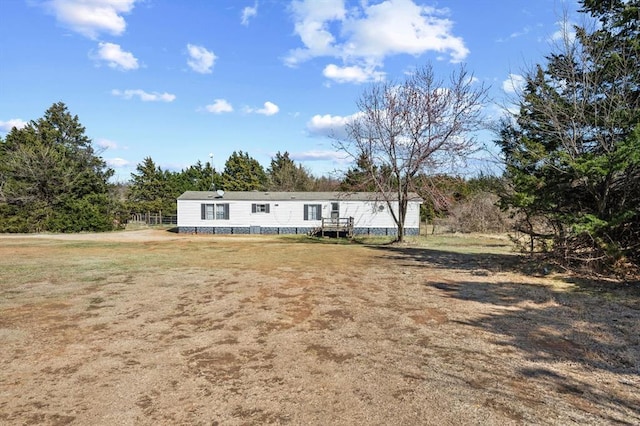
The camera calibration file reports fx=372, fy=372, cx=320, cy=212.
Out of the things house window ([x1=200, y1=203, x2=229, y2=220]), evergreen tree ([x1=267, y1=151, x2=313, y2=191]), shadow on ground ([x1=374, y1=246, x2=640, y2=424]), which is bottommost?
shadow on ground ([x1=374, y1=246, x2=640, y2=424])

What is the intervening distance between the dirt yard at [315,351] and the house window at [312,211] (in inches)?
640

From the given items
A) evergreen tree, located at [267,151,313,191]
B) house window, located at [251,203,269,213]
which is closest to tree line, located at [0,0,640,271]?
house window, located at [251,203,269,213]

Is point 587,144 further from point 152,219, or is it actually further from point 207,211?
point 152,219

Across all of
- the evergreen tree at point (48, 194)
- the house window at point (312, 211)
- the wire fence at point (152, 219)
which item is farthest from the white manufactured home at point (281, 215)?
the wire fence at point (152, 219)

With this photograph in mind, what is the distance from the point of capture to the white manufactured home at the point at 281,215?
24.4m

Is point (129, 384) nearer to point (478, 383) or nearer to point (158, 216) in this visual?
point (478, 383)

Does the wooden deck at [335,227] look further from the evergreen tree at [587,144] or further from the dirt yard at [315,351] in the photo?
the dirt yard at [315,351]

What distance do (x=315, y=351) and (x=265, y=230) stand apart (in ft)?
68.3

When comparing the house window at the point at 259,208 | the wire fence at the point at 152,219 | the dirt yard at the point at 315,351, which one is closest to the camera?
the dirt yard at the point at 315,351

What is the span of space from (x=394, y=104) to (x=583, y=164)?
10959 millimetres

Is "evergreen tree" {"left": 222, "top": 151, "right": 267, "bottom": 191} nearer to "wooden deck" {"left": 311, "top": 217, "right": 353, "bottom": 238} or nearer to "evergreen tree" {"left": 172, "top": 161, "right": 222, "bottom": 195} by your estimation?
"evergreen tree" {"left": 172, "top": 161, "right": 222, "bottom": 195}

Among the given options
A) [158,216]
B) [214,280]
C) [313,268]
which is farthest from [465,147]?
[158,216]

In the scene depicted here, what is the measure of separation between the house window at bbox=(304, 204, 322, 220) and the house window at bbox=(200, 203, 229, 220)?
5206 millimetres

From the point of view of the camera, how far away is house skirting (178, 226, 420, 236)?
965 inches
